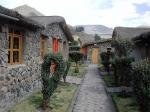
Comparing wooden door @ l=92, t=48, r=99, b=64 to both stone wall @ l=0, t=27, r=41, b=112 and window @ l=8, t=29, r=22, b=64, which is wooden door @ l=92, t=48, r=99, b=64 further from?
window @ l=8, t=29, r=22, b=64

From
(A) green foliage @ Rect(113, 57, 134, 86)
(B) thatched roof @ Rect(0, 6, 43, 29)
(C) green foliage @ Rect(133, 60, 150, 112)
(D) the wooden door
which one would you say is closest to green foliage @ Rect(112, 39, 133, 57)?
(A) green foliage @ Rect(113, 57, 134, 86)

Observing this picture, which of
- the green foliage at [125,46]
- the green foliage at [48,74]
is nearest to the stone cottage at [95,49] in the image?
the green foliage at [125,46]

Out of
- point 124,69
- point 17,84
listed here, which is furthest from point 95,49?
point 17,84

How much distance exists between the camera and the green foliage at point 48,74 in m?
10.3

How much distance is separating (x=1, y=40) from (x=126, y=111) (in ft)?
15.9

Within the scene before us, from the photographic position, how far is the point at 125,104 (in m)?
11.3

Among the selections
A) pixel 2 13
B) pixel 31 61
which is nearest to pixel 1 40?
pixel 2 13

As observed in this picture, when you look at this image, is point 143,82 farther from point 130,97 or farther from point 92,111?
point 130,97

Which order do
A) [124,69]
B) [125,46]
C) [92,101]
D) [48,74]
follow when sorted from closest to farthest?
[48,74]
[92,101]
[124,69]
[125,46]

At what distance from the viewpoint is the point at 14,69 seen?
10.4 metres

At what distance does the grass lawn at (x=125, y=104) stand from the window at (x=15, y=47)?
4.25 meters

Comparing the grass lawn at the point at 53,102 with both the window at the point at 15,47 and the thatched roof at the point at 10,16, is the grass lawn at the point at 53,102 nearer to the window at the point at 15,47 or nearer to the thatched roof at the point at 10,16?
the window at the point at 15,47

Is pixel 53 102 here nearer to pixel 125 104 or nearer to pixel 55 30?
pixel 125 104

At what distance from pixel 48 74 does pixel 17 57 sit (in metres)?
1.85
